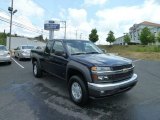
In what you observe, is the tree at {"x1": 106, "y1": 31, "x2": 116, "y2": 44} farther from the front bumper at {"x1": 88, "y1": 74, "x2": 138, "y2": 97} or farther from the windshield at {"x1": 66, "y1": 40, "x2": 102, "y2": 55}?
the front bumper at {"x1": 88, "y1": 74, "x2": 138, "y2": 97}

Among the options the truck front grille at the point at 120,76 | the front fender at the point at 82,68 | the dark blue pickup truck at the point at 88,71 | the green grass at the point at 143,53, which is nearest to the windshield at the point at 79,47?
the dark blue pickup truck at the point at 88,71

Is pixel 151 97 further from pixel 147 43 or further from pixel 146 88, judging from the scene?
pixel 147 43

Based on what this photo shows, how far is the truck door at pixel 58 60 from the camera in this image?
21.9 ft

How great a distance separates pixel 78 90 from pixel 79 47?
1.71 meters

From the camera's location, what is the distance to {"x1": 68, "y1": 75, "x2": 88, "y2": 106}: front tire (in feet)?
18.4

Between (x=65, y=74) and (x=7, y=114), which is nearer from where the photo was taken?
(x=7, y=114)

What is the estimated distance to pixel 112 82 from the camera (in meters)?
5.52

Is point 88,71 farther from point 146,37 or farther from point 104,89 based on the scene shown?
point 146,37

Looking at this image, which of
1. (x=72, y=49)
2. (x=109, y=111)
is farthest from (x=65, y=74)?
(x=109, y=111)

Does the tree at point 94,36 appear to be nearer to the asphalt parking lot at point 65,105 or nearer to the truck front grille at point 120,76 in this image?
the asphalt parking lot at point 65,105

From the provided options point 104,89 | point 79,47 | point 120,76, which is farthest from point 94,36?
point 104,89

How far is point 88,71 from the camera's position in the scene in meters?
5.44

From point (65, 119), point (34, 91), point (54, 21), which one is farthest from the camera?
point (54, 21)

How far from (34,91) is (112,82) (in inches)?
129
